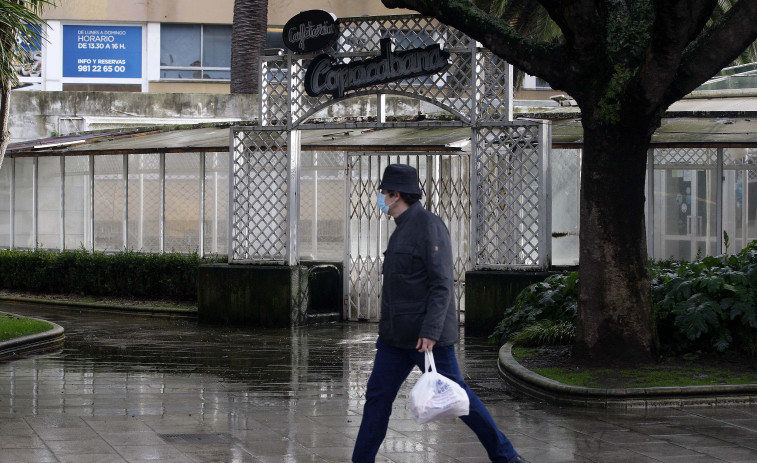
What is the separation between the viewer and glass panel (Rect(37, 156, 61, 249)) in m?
20.3

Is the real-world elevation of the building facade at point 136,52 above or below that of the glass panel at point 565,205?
above

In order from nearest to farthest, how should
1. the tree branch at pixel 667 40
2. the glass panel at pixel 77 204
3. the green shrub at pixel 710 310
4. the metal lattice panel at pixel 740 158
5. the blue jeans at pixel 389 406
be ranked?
the blue jeans at pixel 389 406, the tree branch at pixel 667 40, the green shrub at pixel 710 310, the metal lattice panel at pixel 740 158, the glass panel at pixel 77 204

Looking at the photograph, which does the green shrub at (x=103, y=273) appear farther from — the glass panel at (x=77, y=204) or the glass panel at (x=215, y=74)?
the glass panel at (x=215, y=74)

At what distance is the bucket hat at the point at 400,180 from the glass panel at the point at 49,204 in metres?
14.9

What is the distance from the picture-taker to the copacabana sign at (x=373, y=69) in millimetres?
Result: 13906

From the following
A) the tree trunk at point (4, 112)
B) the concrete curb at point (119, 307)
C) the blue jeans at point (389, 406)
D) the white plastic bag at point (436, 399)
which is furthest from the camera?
the concrete curb at point (119, 307)

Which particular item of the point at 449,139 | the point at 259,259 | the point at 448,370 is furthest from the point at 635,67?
the point at 259,259

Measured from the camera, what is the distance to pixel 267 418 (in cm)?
836

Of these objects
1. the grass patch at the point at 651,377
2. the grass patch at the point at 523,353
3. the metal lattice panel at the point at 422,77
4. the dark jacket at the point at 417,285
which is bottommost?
the grass patch at the point at 651,377

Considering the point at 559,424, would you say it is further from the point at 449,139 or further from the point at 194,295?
the point at 194,295

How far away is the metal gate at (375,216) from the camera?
1591 centimetres

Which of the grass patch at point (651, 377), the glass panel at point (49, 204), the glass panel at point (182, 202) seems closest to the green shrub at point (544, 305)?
the grass patch at point (651, 377)

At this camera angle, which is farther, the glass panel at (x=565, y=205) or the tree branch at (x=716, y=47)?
the glass panel at (x=565, y=205)

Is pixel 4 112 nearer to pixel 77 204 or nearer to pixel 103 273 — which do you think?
pixel 103 273
